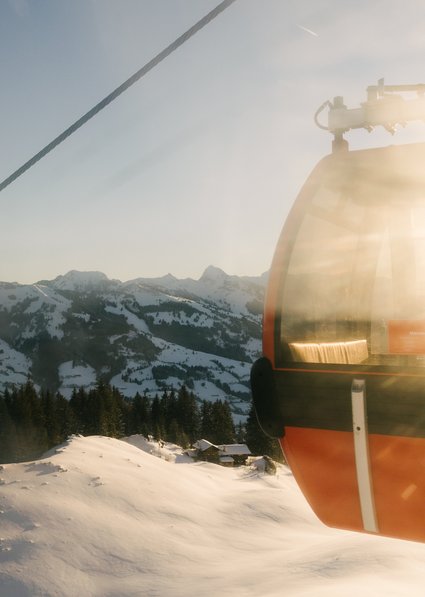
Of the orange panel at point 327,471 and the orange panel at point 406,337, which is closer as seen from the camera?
the orange panel at point 406,337

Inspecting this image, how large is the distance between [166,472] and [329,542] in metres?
11.1

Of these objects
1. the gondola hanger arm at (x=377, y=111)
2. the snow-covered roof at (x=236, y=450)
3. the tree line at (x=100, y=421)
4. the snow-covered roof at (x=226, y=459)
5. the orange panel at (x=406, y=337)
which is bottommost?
the snow-covered roof at (x=226, y=459)

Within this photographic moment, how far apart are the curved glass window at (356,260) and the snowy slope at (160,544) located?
51.1ft

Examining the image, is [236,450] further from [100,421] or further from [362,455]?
[362,455]

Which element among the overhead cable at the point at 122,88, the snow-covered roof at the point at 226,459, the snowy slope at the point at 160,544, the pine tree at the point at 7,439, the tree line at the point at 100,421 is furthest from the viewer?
the snow-covered roof at the point at 226,459

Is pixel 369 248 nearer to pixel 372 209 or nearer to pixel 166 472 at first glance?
pixel 372 209

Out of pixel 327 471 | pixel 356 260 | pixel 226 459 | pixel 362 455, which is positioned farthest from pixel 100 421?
pixel 362 455

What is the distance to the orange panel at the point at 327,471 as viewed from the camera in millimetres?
2891

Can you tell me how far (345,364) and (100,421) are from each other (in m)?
60.4

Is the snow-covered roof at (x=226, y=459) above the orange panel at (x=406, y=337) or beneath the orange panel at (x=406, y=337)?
beneath

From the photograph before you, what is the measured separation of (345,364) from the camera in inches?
108

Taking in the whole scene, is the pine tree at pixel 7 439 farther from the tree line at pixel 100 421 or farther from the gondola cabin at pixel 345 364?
the gondola cabin at pixel 345 364

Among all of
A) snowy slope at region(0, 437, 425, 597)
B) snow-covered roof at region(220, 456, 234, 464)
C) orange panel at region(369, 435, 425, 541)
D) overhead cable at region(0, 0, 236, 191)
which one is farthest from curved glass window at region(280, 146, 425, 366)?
snow-covered roof at region(220, 456, 234, 464)

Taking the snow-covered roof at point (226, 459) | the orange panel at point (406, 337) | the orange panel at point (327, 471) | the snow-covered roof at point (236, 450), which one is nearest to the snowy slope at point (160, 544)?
the orange panel at point (327, 471)
